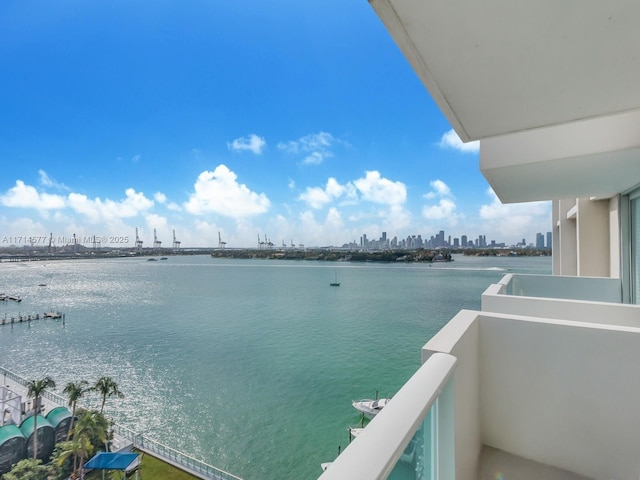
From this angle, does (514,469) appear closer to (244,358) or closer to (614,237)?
(614,237)

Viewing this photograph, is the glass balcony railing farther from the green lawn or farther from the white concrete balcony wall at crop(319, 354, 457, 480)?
the green lawn

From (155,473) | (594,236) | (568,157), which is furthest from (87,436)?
(594,236)

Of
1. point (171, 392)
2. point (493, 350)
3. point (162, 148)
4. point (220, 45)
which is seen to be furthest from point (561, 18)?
point (162, 148)

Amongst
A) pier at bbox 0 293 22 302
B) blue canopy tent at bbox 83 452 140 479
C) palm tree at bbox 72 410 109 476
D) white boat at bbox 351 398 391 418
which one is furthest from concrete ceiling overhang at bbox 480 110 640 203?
pier at bbox 0 293 22 302

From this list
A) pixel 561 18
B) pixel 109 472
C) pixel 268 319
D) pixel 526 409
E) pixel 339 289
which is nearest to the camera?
pixel 561 18

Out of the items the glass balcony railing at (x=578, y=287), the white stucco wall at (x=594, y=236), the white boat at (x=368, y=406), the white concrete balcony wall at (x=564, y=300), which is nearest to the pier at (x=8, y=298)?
the white boat at (x=368, y=406)

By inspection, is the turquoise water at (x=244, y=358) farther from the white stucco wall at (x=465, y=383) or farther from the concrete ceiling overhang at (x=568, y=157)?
the concrete ceiling overhang at (x=568, y=157)

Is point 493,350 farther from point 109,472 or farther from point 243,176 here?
point 243,176
